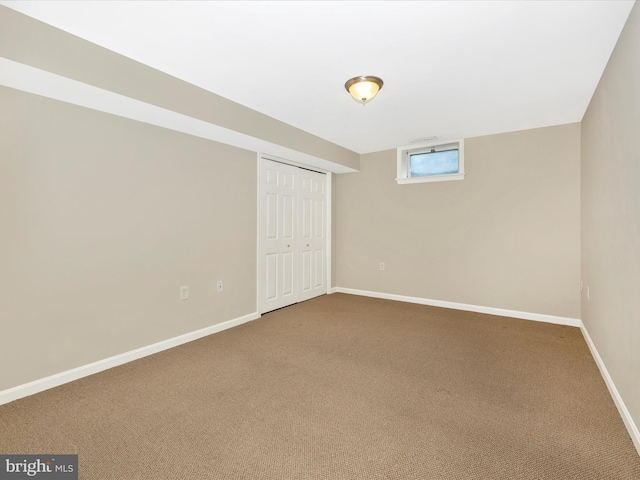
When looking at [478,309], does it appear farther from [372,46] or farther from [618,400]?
[372,46]

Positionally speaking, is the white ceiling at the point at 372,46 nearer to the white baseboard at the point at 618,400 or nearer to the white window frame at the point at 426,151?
the white window frame at the point at 426,151

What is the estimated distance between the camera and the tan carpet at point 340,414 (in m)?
1.49

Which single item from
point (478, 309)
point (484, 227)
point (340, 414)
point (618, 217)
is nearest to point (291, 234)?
point (484, 227)

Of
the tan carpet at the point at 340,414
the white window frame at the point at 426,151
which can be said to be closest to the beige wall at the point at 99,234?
the tan carpet at the point at 340,414

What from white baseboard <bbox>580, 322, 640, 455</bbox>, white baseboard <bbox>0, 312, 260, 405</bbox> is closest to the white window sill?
white baseboard <bbox>580, 322, 640, 455</bbox>

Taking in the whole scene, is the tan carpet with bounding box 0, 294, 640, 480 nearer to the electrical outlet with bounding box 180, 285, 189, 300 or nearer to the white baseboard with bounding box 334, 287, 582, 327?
the electrical outlet with bounding box 180, 285, 189, 300

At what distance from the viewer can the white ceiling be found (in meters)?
1.77

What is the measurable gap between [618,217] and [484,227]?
216 centimetres

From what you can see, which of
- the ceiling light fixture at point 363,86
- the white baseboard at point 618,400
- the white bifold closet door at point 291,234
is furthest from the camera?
the white bifold closet door at point 291,234

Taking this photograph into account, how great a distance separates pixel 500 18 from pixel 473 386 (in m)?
2.45

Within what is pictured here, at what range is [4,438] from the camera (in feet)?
5.49

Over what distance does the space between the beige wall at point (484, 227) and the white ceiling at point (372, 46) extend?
0.80 m

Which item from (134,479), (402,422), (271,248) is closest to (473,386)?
(402,422)

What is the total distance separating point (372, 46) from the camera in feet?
6.92
